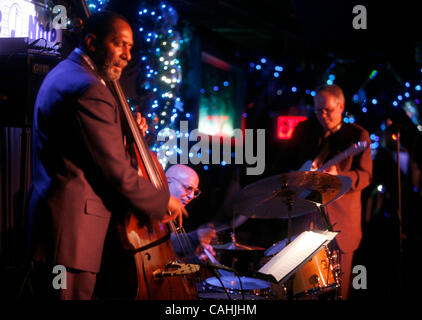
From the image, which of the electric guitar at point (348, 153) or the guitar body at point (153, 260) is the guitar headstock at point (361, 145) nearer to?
the electric guitar at point (348, 153)

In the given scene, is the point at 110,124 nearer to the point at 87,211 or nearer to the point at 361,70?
the point at 87,211

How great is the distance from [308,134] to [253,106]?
4261 mm

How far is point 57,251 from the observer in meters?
2.33

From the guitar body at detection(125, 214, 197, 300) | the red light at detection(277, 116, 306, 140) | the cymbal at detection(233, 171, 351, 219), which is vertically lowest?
the guitar body at detection(125, 214, 197, 300)

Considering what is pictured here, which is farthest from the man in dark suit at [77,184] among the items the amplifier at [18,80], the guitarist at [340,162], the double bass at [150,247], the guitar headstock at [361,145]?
the guitar headstock at [361,145]

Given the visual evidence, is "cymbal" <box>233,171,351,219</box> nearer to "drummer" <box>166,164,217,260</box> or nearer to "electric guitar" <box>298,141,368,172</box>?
"drummer" <box>166,164,217,260</box>

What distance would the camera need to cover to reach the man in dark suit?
2352mm

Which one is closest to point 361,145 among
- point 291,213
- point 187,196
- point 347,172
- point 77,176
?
point 347,172

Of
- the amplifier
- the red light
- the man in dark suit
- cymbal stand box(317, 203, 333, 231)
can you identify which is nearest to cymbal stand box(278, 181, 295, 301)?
cymbal stand box(317, 203, 333, 231)

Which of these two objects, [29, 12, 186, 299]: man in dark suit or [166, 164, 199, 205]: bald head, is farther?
[166, 164, 199, 205]: bald head

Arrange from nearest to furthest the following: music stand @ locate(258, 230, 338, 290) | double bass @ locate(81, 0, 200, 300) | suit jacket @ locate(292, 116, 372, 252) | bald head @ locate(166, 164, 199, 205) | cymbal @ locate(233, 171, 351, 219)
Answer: double bass @ locate(81, 0, 200, 300) → music stand @ locate(258, 230, 338, 290) → cymbal @ locate(233, 171, 351, 219) → bald head @ locate(166, 164, 199, 205) → suit jacket @ locate(292, 116, 372, 252)

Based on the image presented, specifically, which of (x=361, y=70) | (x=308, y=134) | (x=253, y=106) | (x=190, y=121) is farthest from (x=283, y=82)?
(x=308, y=134)

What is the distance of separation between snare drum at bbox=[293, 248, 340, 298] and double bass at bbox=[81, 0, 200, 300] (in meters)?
1.21

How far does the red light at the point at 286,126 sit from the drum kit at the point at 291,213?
147 inches
